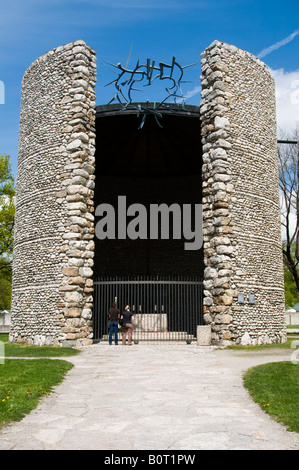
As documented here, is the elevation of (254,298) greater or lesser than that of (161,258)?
lesser

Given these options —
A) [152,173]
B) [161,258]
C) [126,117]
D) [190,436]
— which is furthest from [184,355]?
[152,173]

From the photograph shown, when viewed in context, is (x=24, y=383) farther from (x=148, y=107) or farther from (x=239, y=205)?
(x=148, y=107)

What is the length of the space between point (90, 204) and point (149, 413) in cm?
1067

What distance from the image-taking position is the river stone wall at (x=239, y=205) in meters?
15.0

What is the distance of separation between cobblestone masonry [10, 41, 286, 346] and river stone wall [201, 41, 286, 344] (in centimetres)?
4

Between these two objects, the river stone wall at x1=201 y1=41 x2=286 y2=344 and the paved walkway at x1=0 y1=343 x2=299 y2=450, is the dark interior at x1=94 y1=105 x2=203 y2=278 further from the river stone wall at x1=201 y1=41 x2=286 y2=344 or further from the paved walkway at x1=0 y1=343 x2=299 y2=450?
the paved walkway at x1=0 y1=343 x2=299 y2=450

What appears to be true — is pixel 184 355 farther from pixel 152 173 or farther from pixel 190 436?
pixel 152 173

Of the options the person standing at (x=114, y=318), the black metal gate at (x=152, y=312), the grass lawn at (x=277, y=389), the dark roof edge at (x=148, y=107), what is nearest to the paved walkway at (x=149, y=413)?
the grass lawn at (x=277, y=389)

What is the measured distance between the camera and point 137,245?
2678 cm

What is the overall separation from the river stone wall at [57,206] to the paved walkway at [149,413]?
4692 mm

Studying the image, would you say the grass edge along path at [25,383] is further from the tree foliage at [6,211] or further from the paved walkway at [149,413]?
the tree foliage at [6,211]

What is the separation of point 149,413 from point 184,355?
6.55m

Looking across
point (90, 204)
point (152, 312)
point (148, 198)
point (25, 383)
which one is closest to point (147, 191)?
point (148, 198)

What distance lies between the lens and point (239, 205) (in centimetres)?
1593
